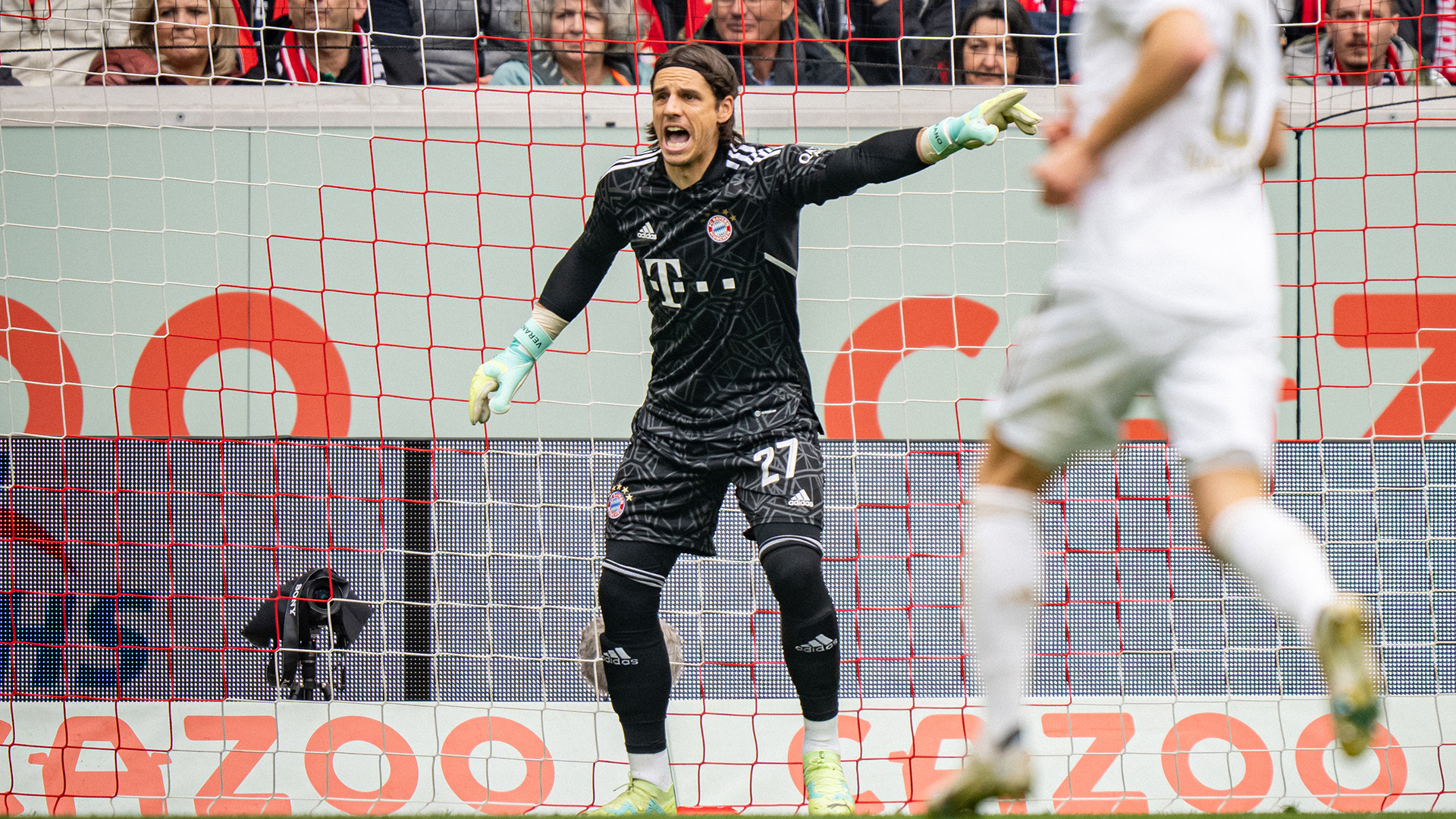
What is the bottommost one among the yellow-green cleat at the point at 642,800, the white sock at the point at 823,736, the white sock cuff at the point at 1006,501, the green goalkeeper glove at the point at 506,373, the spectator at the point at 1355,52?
the yellow-green cleat at the point at 642,800

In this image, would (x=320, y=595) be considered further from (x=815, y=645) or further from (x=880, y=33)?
(x=880, y=33)

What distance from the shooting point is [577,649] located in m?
4.36

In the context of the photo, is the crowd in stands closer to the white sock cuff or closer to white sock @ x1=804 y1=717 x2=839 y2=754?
white sock @ x1=804 y1=717 x2=839 y2=754

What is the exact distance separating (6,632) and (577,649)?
2.07 metres

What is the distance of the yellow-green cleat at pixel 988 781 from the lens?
1.66 meters

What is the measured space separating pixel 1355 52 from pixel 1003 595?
3684 millimetres

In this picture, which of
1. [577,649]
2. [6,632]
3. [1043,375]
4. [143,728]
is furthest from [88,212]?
[1043,375]

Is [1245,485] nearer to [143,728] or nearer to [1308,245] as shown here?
[1308,245]

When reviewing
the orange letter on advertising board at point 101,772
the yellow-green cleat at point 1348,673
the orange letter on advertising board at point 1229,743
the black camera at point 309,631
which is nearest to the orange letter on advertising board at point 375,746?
the black camera at point 309,631

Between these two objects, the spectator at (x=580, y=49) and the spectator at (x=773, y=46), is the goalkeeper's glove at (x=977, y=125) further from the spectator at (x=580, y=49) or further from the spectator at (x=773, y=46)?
the spectator at (x=580, y=49)

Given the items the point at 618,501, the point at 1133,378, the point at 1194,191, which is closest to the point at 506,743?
the point at 618,501

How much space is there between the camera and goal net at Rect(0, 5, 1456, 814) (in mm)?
4254

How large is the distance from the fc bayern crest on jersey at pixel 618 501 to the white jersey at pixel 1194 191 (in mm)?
1506

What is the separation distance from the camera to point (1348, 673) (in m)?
1.38
